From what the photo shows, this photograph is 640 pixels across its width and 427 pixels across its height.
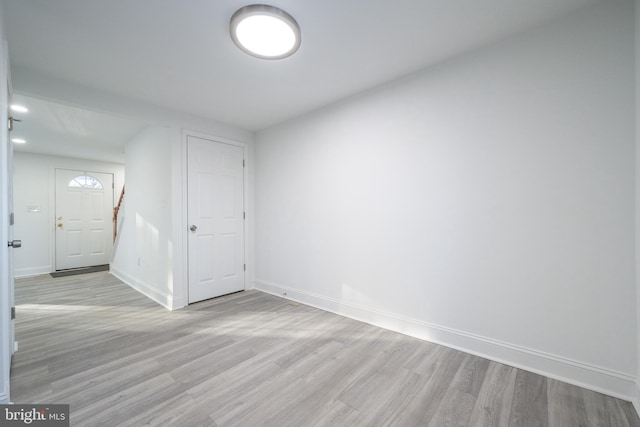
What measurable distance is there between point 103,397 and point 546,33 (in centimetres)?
373

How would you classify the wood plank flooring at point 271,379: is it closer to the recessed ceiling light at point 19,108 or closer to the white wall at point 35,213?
the recessed ceiling light at point 19,108

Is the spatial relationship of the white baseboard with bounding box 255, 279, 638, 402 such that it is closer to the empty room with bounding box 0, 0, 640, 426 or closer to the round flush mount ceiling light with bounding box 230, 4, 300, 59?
the empty room with bounding box 0, 0, 640, 426

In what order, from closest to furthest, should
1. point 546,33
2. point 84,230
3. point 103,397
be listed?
point 103,397
point 546,33
point 84,230

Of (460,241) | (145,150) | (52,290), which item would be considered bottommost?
(52,290)

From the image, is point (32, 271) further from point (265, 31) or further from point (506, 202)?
point (506, 202)

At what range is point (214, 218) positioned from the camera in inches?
137

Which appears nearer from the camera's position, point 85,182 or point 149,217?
point 149,217

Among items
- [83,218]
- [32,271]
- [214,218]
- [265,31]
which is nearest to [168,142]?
[214,218]

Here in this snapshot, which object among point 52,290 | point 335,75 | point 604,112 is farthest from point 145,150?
point 604,112

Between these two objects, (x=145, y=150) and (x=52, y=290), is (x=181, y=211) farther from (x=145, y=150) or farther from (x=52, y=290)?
(x=52, y=290)

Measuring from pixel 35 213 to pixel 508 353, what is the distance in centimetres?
765

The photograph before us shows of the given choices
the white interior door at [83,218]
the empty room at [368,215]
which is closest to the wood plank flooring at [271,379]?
the empty room at [368,215]

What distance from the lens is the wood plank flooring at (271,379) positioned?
4.64 feet

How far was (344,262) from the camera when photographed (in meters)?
2.85
